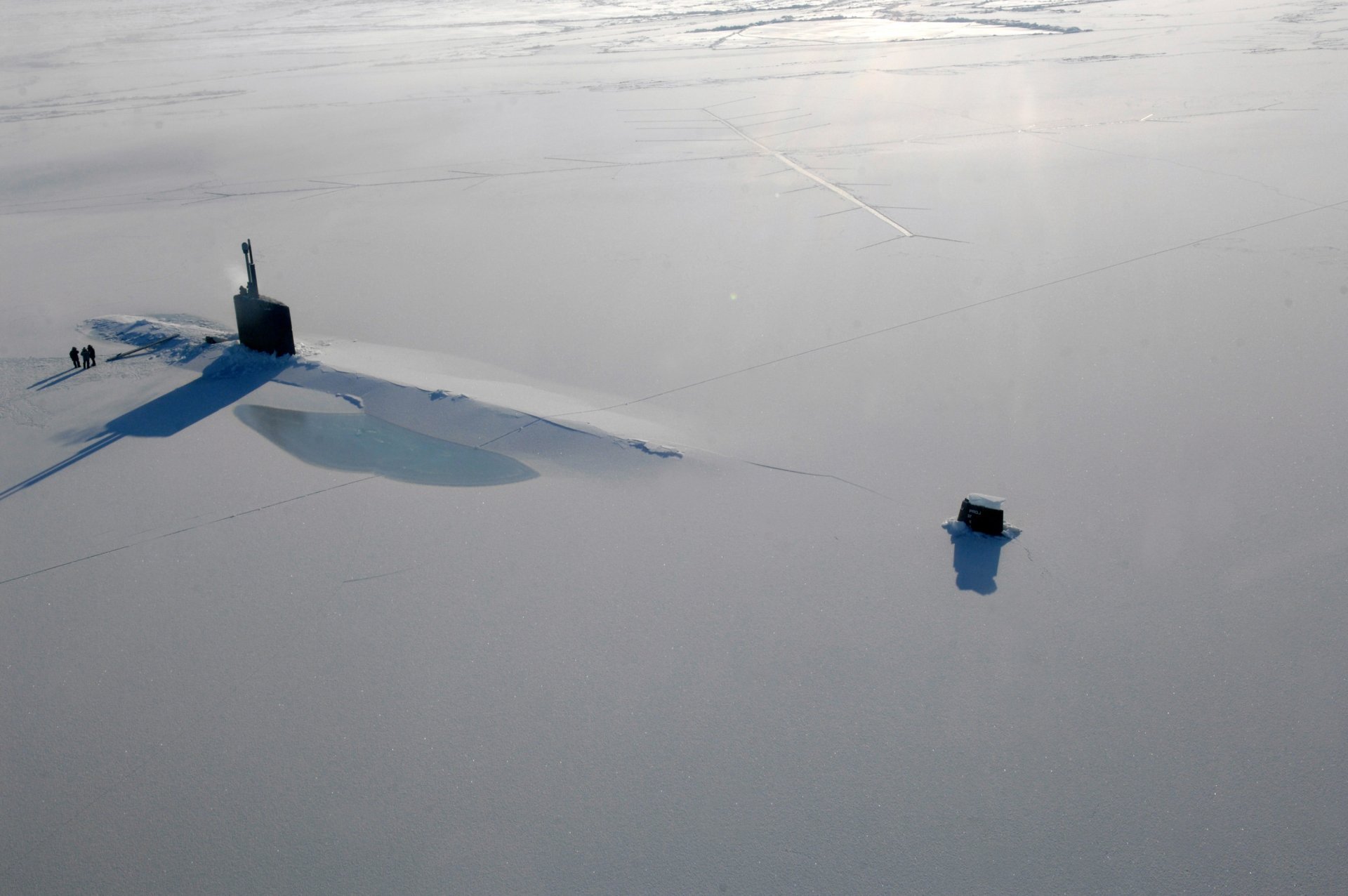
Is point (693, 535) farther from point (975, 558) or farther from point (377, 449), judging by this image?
point (377, 449)

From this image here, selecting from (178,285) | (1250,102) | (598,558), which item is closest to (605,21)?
(1250,102)

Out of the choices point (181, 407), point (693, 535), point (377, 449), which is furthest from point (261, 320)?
point (693, 535)

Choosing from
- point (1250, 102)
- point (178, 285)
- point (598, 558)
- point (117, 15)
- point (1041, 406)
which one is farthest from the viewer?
point (117, 15)

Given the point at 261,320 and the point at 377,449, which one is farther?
the point at 261,320

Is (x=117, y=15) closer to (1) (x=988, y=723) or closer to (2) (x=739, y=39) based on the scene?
(2) (x=739, y=39)

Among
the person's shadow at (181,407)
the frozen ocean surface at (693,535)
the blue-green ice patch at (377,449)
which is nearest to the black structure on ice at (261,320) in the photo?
the person's shadow at (181,407)
